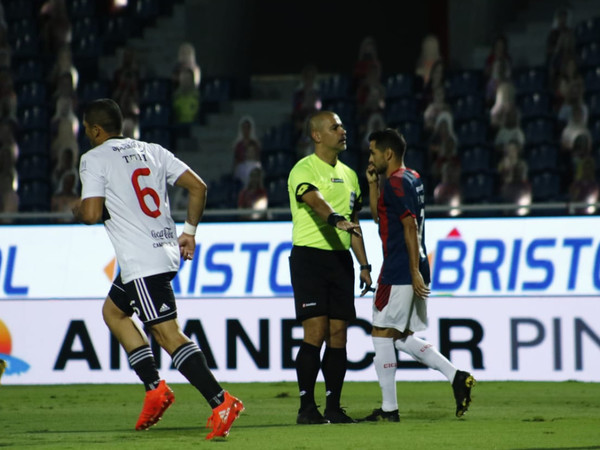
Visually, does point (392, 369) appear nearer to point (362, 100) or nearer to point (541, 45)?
point (362, 100)

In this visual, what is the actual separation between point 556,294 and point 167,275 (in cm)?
519

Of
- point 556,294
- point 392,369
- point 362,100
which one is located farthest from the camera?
point 362,100

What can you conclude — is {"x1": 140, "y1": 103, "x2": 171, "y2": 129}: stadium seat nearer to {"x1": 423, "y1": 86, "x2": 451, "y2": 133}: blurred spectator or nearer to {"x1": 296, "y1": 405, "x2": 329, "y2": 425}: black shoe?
{"x1": 423, "y1": 86, "x2": 451, "y2": 133}: blurred spectator

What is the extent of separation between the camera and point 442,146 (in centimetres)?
1653

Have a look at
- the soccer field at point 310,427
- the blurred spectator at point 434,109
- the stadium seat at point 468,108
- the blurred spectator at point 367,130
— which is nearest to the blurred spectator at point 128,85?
the blurred spectator at point 367,130

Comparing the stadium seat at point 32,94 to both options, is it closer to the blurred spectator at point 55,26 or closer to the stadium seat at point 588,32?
the blurred spectator at point 55,26

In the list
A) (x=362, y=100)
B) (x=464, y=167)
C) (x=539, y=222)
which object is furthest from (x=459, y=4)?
(x=539, y=222)

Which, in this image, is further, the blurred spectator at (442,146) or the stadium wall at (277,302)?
the blurred spectator at (442,146)

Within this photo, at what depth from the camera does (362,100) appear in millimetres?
18531

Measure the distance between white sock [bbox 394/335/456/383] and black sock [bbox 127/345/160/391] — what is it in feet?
5.71

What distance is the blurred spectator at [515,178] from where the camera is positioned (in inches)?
605

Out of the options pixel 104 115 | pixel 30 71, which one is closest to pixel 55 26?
pixel 30 71

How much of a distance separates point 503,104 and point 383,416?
9418 millimetres

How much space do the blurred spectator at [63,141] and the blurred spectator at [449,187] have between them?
232 inches
